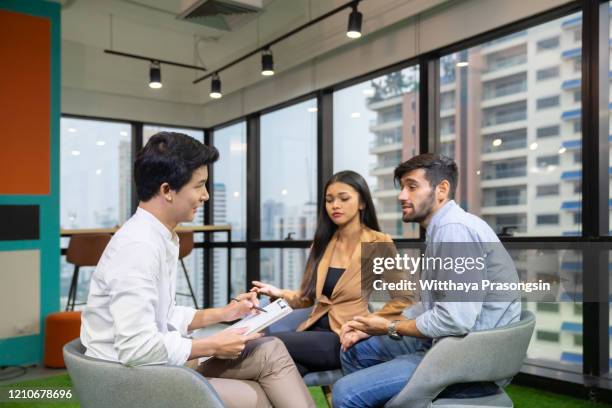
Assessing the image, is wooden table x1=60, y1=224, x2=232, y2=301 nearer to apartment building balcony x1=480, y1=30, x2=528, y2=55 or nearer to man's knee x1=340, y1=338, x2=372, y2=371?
apartment building balcony x1=480, y1=30, x2=528, y2=55

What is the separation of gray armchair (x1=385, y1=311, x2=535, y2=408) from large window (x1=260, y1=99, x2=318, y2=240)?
12.3 feet

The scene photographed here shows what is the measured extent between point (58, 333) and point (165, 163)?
3.37m

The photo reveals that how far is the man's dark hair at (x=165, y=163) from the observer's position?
1.51 metres

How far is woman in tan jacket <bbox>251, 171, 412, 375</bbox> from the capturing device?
214cm

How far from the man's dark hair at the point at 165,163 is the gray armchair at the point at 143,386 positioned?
0.48m

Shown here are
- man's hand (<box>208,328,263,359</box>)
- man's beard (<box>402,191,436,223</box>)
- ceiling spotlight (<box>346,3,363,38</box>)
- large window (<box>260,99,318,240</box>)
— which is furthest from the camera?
large window (<box>260,99,318,240</box>)

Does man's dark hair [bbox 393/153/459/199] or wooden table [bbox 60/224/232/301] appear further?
wooden table [bbox 60/224/232/301]

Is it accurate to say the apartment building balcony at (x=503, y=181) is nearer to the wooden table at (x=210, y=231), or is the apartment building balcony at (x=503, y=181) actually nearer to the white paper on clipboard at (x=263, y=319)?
the white paper on clipboard at (x=263, y=319)

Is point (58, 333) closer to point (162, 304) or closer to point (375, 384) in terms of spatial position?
point (162, 304)

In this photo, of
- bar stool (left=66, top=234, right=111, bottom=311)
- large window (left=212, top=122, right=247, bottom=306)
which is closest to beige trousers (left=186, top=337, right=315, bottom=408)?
bar stool (left=66, top=234, right=111, bottom=311)

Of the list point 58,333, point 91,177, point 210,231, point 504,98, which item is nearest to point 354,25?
point 504,98

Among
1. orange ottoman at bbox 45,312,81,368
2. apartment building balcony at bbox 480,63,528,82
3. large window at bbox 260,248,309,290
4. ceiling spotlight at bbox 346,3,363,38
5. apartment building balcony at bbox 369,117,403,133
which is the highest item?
ceiling spotlight at bbox 346,3,363,38

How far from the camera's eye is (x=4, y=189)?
13.7 ft
